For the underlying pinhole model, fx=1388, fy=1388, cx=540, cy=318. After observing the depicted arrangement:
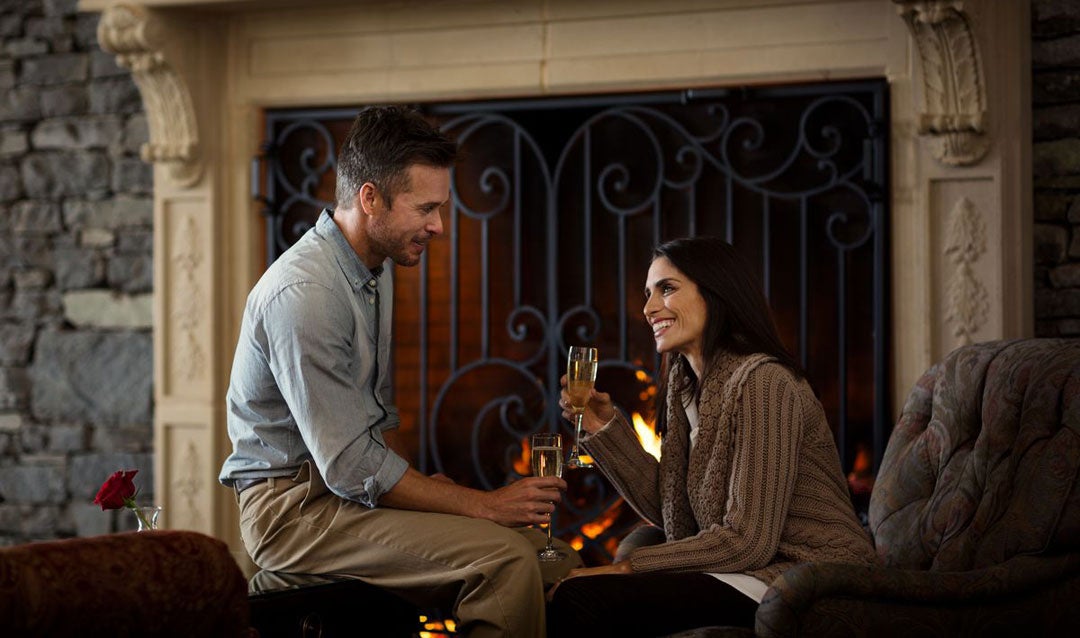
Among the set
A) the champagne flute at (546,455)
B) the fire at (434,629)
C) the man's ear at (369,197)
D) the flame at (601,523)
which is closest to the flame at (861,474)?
the flame at (601,523)

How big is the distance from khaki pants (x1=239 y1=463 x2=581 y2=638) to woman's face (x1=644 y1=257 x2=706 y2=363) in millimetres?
518

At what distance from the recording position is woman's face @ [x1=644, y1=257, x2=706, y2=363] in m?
2.79

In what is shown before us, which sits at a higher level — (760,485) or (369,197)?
(369,197)

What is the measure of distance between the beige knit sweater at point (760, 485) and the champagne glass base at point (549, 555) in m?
0.19

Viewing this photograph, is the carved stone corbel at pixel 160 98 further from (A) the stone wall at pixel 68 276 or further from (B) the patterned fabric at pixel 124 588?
(B) the patterned fabric at pixel 124 588

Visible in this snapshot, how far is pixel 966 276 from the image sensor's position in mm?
3777

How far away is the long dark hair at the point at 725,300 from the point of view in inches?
108

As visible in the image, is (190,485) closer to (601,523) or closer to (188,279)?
(188,279)

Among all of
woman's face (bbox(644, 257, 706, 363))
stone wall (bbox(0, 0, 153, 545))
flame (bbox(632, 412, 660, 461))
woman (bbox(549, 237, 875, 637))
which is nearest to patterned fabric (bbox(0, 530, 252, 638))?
woman (bbox(549, 237, 875, 637))

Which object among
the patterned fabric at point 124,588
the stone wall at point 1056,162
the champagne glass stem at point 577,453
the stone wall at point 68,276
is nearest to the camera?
the patterned fabric at point 124,588

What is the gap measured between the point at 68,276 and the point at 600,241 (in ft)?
6.16

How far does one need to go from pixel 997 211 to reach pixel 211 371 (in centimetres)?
247

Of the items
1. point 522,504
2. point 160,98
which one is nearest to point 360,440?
point 522,504

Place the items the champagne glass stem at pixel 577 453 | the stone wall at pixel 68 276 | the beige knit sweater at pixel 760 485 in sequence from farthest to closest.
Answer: the stone wall at pixel 68 276 → the champagne glass stem at pixel 577 453 → the beige knit sweater at pixel 760 485
